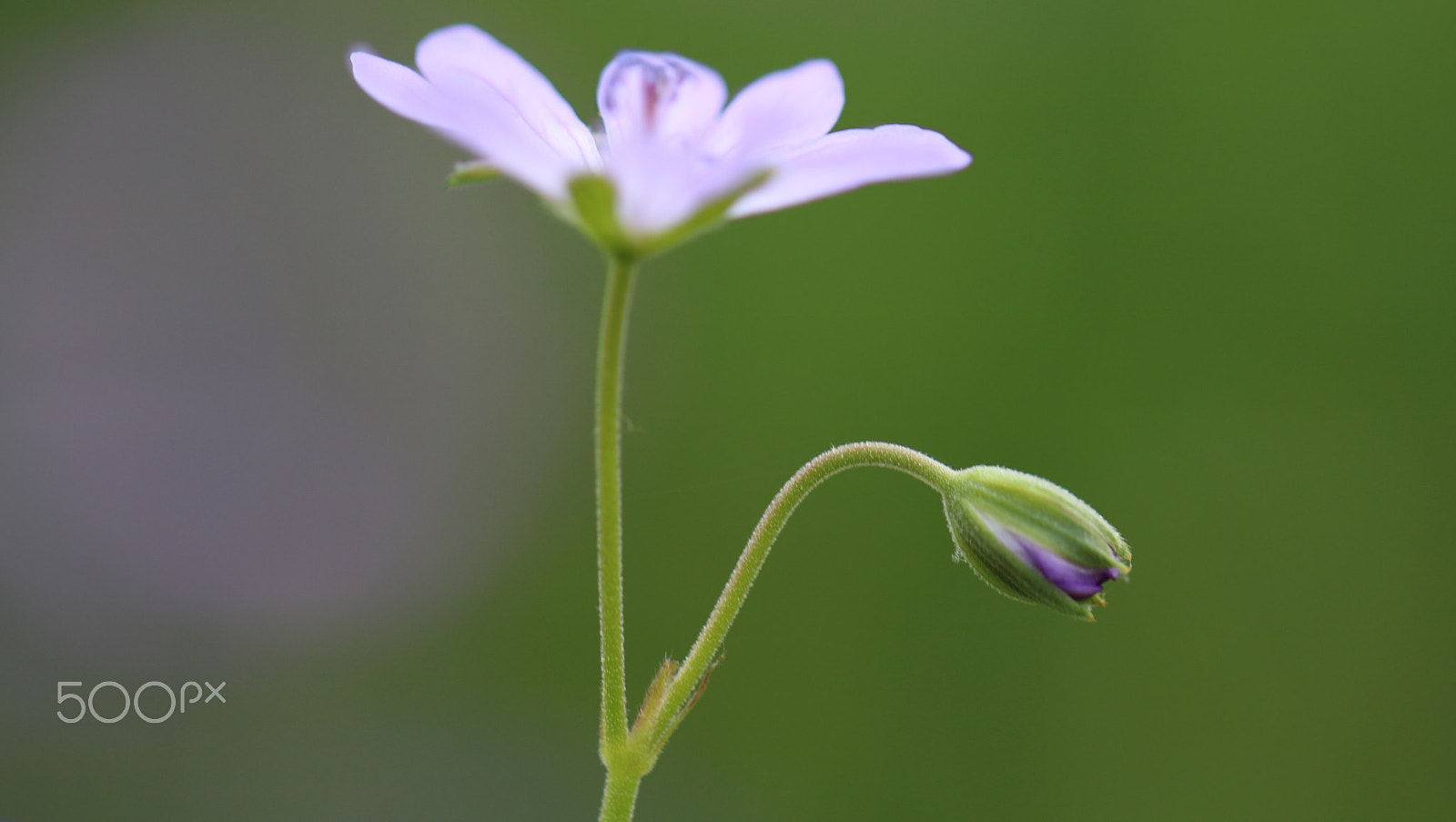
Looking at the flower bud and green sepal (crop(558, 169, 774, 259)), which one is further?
the flower bud

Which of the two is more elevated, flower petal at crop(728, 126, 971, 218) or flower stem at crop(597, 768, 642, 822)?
flower petal at crop(728, 126, 971, 218)

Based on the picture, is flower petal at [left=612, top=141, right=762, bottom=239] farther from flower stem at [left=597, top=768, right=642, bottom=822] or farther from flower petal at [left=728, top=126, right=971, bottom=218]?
flower stem at [left=597, top=768, right=642, bottom=822]

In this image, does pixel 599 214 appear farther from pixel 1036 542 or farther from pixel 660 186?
pixel 1036 542

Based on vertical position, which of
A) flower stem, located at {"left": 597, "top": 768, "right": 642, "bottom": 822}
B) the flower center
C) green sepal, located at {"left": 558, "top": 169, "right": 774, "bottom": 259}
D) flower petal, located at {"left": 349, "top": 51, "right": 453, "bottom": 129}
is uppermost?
the flower center

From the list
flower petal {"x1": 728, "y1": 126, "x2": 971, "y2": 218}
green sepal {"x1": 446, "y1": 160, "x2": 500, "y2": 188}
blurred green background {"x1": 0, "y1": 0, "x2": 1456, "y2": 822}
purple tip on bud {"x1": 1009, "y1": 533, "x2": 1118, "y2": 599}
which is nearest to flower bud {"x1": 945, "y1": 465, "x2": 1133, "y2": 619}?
purple tip on bud {"x1": 1009, "y1": 533, "x2": 1118, "y2": 599}

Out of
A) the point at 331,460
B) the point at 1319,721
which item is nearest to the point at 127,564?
the point at 331,460

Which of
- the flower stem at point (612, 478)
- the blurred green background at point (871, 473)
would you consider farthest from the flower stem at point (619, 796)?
the blurred green background at point (871, 473)

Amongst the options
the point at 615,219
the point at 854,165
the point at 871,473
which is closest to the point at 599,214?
the point at 615,219
